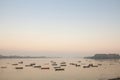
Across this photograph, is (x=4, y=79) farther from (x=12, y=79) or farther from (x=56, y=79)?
(x=56, y=79)

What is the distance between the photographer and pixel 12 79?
41.3 meters

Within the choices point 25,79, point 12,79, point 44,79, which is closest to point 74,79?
point 44,79

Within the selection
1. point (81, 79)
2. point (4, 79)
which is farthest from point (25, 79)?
point (81, 79)

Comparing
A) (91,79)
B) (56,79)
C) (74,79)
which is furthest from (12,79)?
(91,79)

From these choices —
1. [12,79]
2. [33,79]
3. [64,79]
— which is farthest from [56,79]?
[12,79]

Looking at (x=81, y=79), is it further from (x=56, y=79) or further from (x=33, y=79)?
(x=33, y=79)

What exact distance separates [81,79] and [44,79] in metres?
8.11

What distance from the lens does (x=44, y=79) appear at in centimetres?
4128

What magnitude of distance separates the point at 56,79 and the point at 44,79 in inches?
115

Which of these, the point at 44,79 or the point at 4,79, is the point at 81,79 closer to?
the point at 44,79

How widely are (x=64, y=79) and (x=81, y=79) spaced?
144 inches

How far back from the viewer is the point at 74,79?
133 ft

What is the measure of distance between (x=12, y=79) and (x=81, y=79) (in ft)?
49.7

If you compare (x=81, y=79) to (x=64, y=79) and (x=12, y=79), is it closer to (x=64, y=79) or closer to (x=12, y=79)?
(x=64, y=79)
